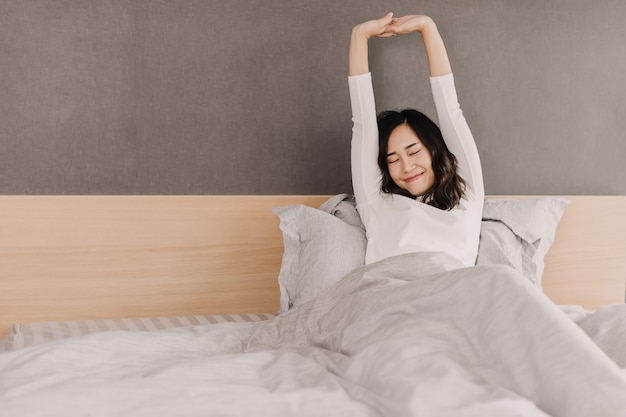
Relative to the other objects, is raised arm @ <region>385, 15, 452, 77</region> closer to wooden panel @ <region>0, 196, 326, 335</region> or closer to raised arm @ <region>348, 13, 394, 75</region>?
raised arm @ <region>348, 13, 394, 75</region>

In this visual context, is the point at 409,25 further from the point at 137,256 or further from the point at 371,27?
the point at 137,256

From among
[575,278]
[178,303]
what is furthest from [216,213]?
[575,278]

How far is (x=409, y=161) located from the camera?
1.94 metres

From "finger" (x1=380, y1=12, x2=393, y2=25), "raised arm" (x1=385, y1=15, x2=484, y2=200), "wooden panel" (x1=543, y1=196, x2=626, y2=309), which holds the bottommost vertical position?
"wooden panel" (x1=543, y1=196, x2=626, y2=309)

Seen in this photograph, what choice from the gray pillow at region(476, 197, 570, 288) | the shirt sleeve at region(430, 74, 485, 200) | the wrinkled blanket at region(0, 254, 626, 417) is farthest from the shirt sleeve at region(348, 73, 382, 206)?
the wrinkled blanket at region(0, 254, 626, 417)

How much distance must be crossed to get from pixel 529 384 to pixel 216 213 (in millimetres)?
1208

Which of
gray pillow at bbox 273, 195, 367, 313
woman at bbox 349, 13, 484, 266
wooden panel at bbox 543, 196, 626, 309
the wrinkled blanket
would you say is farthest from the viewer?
wooden panel at bbox 543, 196, 626, 309

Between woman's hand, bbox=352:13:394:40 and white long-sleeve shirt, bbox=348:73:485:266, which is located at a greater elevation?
woman's hand, bbox=352:13:394:40

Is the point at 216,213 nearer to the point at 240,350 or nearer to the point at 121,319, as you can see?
the point at 121,319

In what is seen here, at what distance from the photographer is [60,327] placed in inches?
68.5

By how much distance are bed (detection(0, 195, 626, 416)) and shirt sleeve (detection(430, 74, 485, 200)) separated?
0.45ft

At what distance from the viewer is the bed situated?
95 centimetres

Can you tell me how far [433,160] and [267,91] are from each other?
1.80 ft

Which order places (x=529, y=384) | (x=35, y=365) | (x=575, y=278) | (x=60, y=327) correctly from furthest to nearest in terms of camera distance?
(x=575, y=278) → (x=60, y=327) → (x=35, y=365) → (x=529, y=384)
